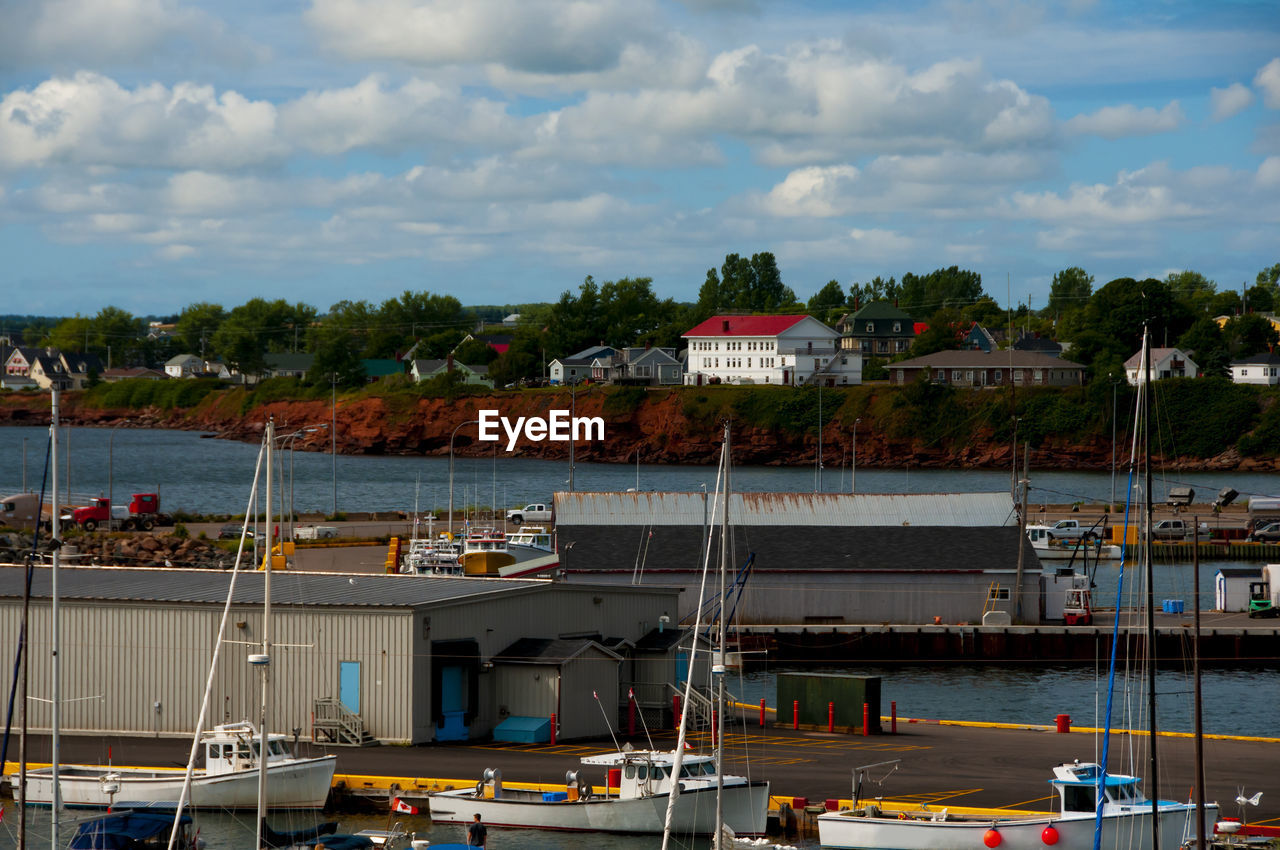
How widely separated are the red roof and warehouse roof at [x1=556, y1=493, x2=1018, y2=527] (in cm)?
12026

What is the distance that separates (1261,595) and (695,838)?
39.8 m

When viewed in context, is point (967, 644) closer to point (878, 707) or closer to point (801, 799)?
point (878, 707)

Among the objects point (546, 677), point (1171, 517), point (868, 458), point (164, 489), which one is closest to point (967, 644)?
point (546, 677)

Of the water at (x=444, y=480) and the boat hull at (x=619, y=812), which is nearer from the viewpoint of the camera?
the boat hull at (x=619, y=812)

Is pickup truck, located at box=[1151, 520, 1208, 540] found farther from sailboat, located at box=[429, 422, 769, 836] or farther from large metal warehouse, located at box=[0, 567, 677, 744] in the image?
sailboat, located at box=[429, 422, 769, 836]

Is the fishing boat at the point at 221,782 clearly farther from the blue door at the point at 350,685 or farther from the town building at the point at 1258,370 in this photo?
the town building at the point at 1258,370

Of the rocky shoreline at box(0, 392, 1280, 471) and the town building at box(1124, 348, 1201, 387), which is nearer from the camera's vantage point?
the rocky shoreline at box(0, 392, 1280, 471)

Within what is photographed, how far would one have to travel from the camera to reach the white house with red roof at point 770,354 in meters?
181

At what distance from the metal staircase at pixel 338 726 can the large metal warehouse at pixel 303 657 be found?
0.10 feet

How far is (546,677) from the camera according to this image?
33.3m

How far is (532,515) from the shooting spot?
8719cm

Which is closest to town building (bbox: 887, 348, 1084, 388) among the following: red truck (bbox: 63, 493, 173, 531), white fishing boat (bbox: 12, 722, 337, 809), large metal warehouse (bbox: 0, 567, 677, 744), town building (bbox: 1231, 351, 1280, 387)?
town building (bbox: 1231, 351, 1280, 387)

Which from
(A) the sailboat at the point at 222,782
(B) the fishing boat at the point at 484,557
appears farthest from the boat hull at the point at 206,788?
(B) the fishing boat at the point at 484,557

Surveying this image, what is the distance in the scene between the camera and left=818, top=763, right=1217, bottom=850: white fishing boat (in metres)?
24.7
